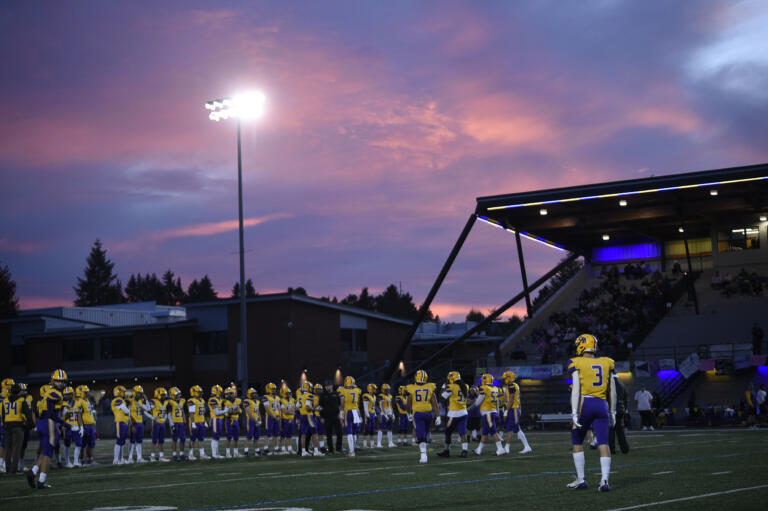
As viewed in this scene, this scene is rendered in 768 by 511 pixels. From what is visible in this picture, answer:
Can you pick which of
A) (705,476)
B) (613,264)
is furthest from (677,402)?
(705,476)

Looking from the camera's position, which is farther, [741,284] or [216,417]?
[741,284]

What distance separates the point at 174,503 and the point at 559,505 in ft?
18.4

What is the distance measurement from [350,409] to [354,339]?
32.9 m

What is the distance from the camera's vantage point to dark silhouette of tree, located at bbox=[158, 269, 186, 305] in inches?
5689

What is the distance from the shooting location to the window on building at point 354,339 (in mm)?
57125

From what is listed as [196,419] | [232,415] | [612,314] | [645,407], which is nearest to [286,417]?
[232,415]

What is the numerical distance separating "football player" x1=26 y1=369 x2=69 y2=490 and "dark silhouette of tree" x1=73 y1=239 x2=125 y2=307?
374 feet

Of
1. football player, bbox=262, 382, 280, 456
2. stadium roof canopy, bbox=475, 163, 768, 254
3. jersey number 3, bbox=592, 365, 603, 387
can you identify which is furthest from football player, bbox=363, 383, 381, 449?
stadium roof canopy, bbox=475, 163, 768, 254

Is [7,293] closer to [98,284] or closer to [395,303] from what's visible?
[98,284]

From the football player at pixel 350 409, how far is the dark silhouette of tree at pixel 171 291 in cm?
12162

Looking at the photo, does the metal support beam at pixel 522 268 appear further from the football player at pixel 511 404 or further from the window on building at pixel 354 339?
the football player at pixel 511 404

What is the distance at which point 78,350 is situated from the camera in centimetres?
6000

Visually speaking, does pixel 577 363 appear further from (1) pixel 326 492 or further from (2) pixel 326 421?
(2) pixel 326 421

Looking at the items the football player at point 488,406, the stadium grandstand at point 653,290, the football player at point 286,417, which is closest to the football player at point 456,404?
the football player at point 488,406
